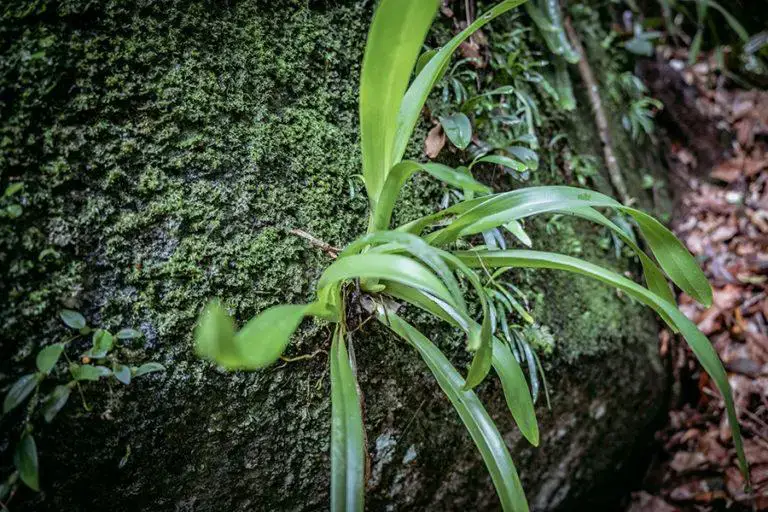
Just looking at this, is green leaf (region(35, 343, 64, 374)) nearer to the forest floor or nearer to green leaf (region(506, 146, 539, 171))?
green leaf (region(506, 146, 539, 171))

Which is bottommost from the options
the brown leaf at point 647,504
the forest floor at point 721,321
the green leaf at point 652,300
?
the brown leaf at point 647,504

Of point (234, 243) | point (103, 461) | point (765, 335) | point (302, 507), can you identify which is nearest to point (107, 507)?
point (103, 461)

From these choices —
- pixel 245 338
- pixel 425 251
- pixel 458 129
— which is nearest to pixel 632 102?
pixel 458 129

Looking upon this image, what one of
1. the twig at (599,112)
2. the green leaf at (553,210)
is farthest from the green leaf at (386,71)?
the twig at (599,112)

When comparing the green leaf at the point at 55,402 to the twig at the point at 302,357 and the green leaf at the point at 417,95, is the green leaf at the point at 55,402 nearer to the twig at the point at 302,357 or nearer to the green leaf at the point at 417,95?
the twig at the point at 302,357

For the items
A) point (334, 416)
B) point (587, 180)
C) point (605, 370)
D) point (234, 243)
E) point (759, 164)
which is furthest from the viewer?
point (759, 164)

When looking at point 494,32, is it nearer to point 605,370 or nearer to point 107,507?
point 605,370

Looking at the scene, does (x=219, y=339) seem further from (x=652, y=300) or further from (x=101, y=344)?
(x=652, y=300)
